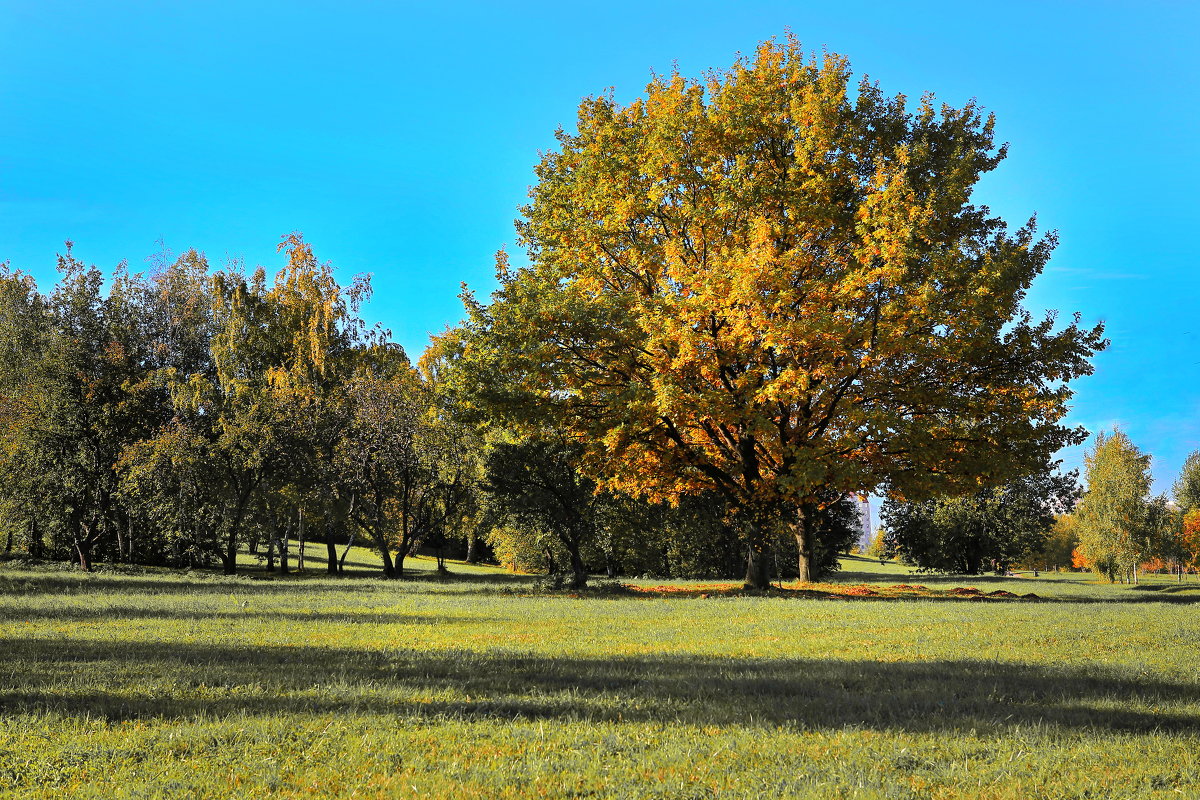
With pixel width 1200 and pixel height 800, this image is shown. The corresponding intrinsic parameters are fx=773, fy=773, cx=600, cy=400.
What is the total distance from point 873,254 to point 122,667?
1923cm

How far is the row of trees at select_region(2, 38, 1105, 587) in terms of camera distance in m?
21.1

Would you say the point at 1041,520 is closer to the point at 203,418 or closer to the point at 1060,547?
the point at 203,418

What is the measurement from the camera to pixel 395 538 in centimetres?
5431

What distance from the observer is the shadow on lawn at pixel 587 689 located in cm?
692

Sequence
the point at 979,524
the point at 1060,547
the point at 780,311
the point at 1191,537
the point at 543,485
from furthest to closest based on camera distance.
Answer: the point at 1060,547
the point at 1191,537
the point at 979,524
the point at 543,485
the point at 780,311

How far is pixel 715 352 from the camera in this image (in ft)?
72.8

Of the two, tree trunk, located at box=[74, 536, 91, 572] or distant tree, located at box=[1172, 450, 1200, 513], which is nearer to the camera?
tree trunk, located at box=[74, 536, 91, 572]

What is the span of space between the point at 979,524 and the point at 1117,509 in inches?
472

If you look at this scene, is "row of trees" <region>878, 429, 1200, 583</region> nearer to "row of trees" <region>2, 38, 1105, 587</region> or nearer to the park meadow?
the park meadow

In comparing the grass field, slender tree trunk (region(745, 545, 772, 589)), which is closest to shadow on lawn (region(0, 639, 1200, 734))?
the grass field

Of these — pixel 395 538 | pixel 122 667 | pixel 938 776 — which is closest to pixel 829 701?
pixel 938 776

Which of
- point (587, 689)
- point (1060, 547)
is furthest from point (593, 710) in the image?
point (1060, 547)

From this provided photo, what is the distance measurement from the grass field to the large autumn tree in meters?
9.02

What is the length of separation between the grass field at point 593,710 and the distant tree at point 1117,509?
164 ft
